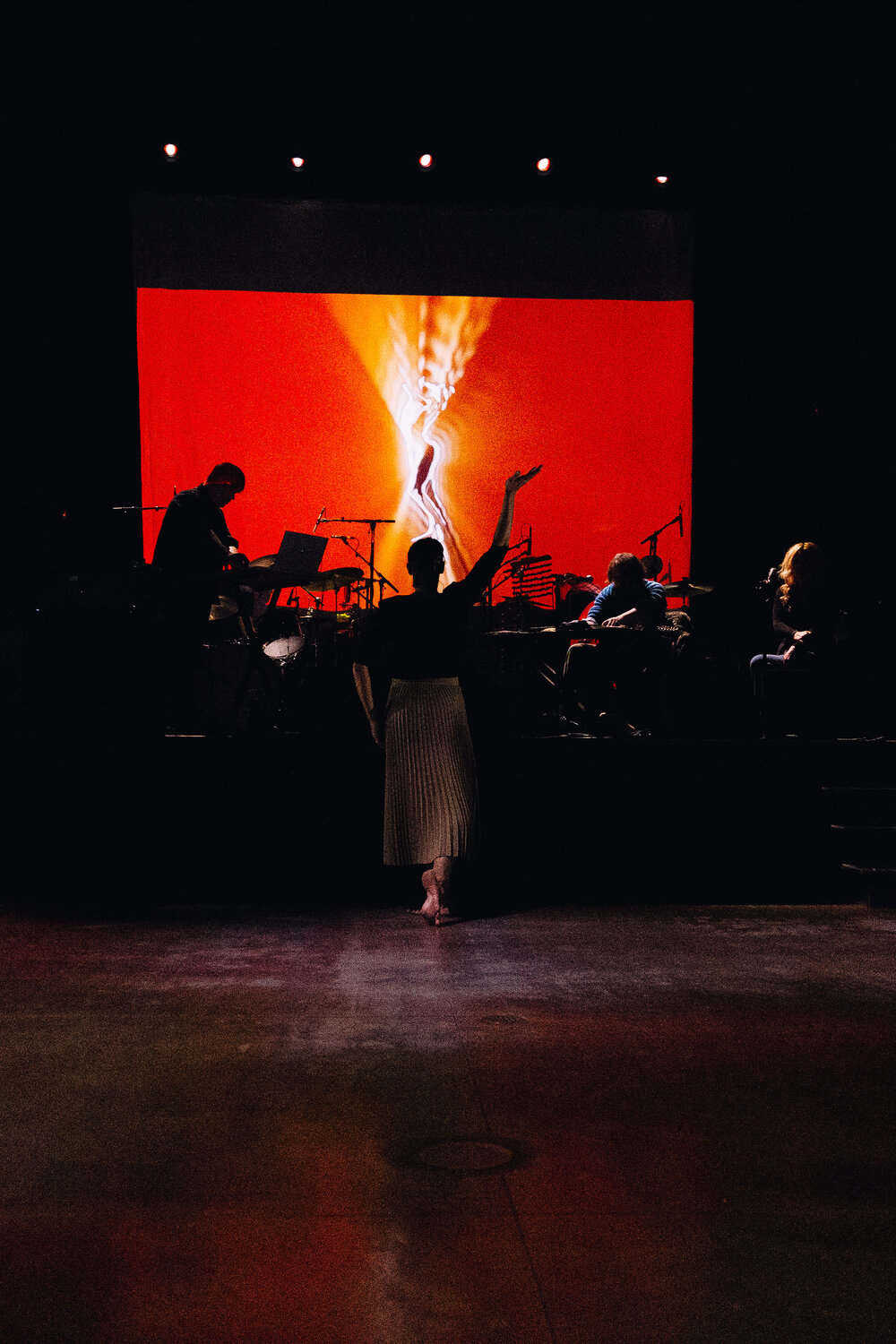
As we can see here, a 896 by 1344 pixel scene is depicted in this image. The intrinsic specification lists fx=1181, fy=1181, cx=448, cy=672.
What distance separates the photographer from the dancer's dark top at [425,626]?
4.80 metres

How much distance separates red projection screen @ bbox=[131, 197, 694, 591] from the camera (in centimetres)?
964

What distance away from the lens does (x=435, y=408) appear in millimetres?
9852

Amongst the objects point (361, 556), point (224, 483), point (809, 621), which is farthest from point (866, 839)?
point (361, 556)

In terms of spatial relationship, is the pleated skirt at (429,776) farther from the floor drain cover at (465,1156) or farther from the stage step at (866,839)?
the floor drain cover at (465,1156)

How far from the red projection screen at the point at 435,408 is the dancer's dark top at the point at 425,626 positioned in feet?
16.0

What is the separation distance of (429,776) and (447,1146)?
2.43 m

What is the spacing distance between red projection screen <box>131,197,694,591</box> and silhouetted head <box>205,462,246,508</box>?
2.15 m

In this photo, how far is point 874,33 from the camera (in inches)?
290

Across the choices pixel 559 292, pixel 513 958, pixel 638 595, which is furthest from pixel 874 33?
pixel 513 958

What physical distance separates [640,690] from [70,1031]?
16.0 ft

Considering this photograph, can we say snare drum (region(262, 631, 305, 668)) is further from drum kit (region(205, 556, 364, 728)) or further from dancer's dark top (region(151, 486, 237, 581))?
dancer's dark top (region(151, 486, 237, 581))

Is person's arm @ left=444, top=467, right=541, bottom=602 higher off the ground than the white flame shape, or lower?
lower

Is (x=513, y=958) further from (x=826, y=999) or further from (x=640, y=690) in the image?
(x=640, y=690)

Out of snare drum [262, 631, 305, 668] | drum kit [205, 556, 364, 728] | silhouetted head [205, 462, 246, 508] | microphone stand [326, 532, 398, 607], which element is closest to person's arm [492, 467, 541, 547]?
drum kit [205, 556, 364, 728]
